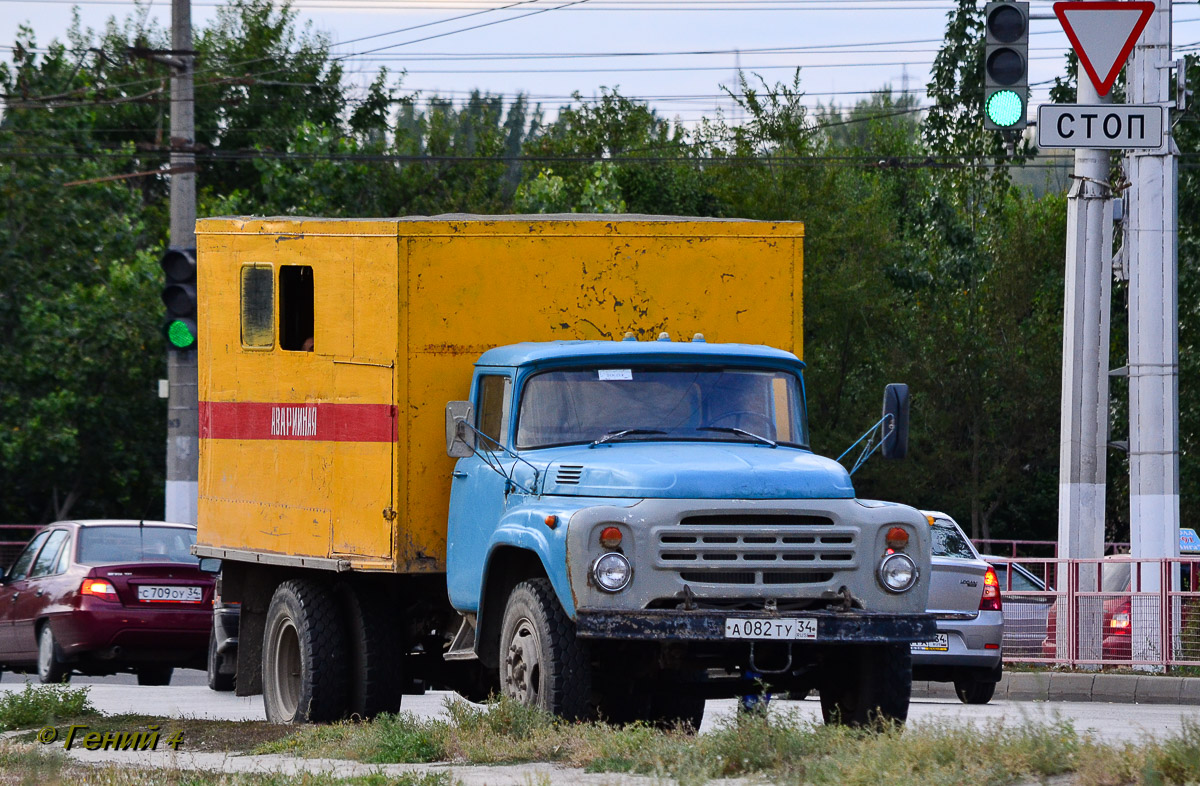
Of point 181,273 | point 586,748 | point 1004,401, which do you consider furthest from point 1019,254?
point 586,748

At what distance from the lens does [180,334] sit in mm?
17859

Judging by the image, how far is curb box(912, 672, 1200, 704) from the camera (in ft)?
55.0

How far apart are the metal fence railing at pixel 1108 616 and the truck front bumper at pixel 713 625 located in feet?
29.8

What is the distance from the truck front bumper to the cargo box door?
218cm

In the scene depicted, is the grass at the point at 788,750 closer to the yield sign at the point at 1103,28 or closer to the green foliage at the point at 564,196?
the yield sign at the point at 1103,28

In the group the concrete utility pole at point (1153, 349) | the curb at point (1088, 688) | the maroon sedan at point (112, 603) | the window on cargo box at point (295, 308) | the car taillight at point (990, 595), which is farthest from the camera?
the concrete utility pole at point (1153, 349)

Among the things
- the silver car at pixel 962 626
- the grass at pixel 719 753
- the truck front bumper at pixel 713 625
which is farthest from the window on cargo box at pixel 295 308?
the silver car at pixel 962 626

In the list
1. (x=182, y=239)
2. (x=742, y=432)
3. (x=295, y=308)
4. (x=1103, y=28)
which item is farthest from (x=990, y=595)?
(x=182, y=239)

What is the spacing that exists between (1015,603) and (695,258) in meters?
8.82

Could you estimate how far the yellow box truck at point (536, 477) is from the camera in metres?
9.39

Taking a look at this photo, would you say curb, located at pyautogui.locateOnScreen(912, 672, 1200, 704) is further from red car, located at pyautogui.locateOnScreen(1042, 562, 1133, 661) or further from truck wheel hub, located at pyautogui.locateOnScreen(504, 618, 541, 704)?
truck wheel hub, located at pyautogui.locateOnScreen(504, 618, 541, 704)

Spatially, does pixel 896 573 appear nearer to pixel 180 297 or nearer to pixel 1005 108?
pixel 1005 108

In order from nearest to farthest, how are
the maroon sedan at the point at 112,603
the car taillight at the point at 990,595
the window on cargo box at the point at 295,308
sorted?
1. the window on cargo box at the point at 295,308
2. the car taillight at the point at 990,595
3. the maroon sedan at the point at 112,603

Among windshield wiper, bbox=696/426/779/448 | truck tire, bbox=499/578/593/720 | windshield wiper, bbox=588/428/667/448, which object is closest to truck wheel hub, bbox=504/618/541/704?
truck tire, bbox=499/578/593/720
